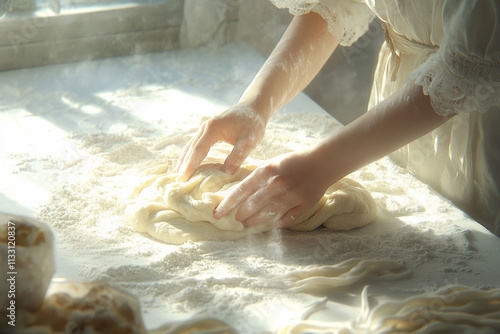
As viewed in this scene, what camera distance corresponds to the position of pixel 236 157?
1638 mm

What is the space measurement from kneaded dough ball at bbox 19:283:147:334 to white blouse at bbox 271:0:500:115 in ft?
2.97

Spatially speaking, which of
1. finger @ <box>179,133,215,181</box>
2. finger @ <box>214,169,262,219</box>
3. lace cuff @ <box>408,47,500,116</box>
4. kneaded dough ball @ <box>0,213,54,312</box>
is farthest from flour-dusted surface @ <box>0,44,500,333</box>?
lace cuff @ <box>408,47,500,116</box>

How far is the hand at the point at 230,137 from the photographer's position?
64.9 inches

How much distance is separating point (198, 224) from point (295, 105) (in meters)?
1.19

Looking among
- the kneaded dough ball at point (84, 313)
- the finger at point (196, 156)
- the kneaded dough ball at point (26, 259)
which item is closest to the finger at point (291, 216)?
the finger at point (196, 156)

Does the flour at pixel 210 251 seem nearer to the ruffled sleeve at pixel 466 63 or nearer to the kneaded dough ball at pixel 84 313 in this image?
the kneaded dough ball at pixel 84 313

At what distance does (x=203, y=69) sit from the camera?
9.57ft

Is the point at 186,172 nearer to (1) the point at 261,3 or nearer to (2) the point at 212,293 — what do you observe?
(2) the point at 212,293

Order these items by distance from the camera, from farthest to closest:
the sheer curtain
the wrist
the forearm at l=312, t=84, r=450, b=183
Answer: the sheer curtain, the wrist, the forearm at l=312, t=84, r=450, b=183

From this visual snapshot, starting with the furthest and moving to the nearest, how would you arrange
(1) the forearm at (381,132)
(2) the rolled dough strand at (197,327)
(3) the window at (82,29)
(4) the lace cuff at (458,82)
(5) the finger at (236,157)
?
(3) the window at (82,29), (5) the finger at (236,157), (1) the forearm at (381,132), (4) the lace cuff at (458,82), (2) the rolled dough strand at (197,327)

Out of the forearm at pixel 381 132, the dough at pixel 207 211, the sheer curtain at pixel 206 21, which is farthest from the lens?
the sheer curtain at pixel 206 21

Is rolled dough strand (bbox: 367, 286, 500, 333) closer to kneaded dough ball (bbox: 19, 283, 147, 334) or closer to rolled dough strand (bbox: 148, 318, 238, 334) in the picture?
rolled dough strand (bbox: 148, 318, 238, 334)

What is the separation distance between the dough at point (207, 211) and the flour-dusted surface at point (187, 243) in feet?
0.12

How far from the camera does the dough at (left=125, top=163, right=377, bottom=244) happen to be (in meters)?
1.49
